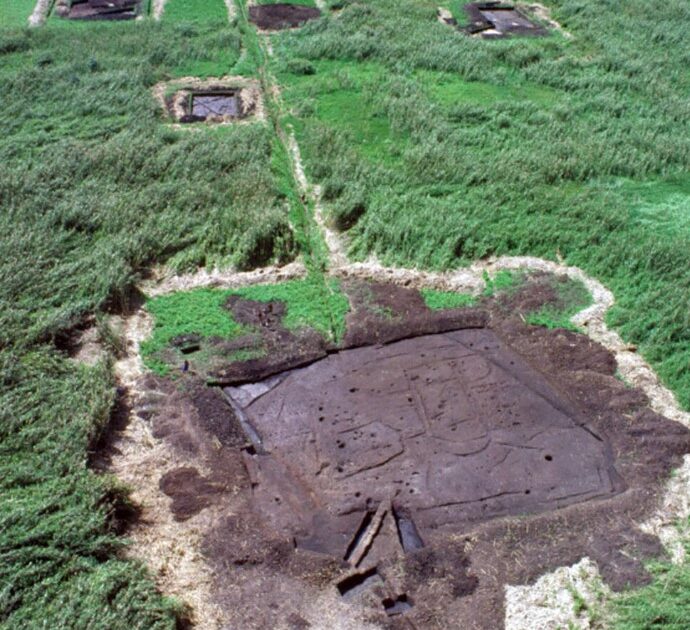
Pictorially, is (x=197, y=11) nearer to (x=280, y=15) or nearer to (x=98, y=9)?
(x=280, y=15)

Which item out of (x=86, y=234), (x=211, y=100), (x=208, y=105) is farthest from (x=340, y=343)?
(x=211, y=100)

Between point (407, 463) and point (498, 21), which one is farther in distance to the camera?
point (498, 21)

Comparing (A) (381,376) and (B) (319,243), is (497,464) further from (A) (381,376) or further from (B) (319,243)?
(B) (319,243)

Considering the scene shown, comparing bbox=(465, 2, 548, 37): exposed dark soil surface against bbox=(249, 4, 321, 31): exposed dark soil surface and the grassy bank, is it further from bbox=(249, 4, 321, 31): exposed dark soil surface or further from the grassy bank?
the grassy bank

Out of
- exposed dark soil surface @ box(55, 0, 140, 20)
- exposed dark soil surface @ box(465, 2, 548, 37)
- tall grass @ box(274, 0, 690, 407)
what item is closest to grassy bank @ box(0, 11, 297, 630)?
exposed dark soil surface @ box(55, 0, 140, 20)

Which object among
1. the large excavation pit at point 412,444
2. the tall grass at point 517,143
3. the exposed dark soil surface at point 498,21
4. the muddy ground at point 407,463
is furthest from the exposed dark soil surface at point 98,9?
the large excavation pit at point 412,444

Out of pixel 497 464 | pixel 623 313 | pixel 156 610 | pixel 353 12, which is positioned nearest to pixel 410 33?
pixel 353 12
